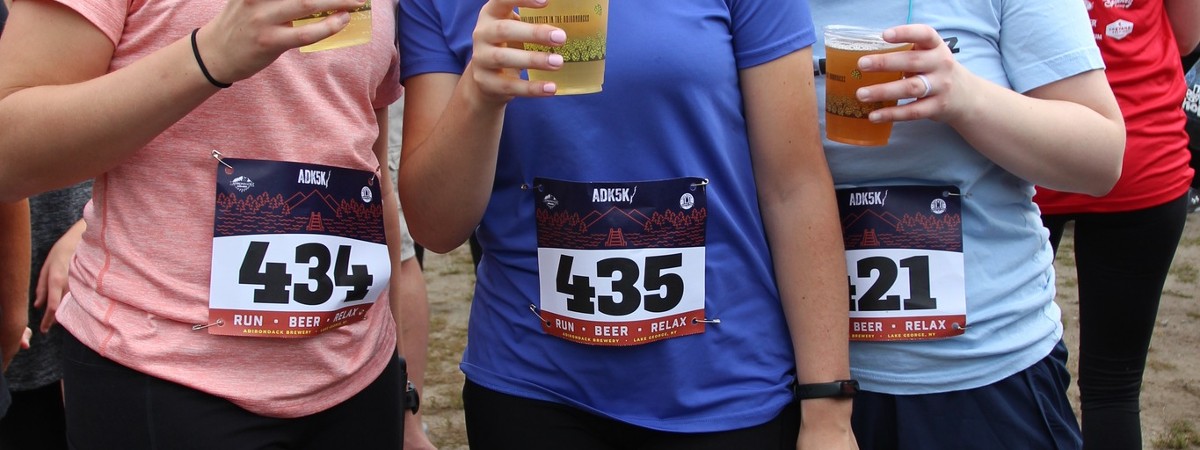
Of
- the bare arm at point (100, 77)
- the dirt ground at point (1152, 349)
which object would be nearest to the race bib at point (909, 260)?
the bare arm at point (100, 77)

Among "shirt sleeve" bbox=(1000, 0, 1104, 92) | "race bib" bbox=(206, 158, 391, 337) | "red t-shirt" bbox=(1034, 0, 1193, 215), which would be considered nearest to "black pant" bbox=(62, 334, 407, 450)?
"race bib" bbox=(206, 158, 391, 337)

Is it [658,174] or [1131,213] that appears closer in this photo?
[658,174]

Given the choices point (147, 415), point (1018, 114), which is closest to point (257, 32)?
point (147, 415)

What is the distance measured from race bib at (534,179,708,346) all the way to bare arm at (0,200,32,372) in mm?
1197

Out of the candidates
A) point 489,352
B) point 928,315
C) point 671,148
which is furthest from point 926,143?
point 489,352

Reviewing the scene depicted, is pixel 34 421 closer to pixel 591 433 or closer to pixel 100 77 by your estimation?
pixel 100 77

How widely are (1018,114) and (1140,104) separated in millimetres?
1432

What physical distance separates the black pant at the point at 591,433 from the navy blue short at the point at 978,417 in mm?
205

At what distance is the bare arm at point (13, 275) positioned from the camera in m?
2.29

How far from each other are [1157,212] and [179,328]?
8.30ft

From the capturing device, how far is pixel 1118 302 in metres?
3.05

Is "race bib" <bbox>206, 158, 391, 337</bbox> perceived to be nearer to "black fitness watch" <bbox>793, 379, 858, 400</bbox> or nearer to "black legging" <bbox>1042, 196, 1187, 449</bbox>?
"black fitness watch" <bbox>793, 379, 858, 400</bbox>

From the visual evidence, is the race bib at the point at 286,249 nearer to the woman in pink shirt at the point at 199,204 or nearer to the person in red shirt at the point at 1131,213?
the woman in pink shirt at the point at 199,204

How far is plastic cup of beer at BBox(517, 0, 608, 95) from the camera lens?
1560 millimetres
